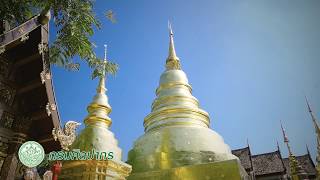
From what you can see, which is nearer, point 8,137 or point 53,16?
point 8,137

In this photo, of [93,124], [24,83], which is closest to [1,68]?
[24,83]

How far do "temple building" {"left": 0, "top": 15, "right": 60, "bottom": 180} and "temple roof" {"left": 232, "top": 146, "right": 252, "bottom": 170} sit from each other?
1939cm

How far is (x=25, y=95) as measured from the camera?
14.3ft

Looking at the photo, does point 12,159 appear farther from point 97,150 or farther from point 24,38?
point 97,150

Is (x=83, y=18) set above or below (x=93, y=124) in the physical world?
above

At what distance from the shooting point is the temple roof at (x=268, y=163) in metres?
21.9

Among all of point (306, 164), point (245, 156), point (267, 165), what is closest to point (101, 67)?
point (245, 156)

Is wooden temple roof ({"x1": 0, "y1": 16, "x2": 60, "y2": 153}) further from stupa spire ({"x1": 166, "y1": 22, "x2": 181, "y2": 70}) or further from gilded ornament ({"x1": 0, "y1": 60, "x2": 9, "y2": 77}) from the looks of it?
stupa spire ({"x1": 166, "y1": 22, "x2": 181, "y2": 70})

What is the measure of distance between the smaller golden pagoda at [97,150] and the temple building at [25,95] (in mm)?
1960

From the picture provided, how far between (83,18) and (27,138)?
231 cm

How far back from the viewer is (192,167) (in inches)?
272

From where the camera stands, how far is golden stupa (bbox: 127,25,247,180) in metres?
6.76

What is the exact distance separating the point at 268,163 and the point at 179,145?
17496mm

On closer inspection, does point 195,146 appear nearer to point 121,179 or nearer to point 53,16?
point 121,179
